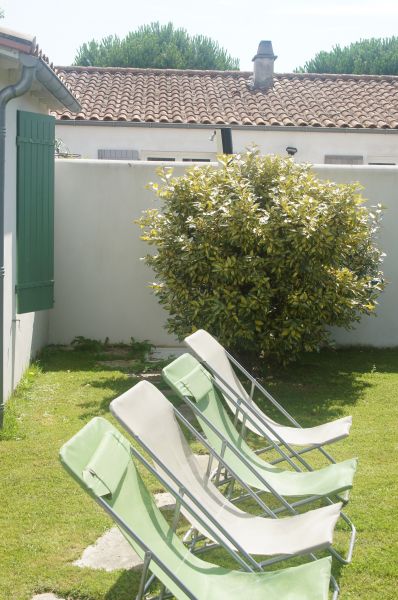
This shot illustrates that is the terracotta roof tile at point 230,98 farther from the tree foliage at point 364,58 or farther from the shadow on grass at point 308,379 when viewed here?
the tree foliage at point 364,58

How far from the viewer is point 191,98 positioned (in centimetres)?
2061

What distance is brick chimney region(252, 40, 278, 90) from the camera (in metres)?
21.7

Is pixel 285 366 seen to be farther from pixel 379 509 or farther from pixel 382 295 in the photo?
pixel 379 509

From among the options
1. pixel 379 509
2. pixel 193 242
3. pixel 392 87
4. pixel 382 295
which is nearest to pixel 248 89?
pixel 392 87

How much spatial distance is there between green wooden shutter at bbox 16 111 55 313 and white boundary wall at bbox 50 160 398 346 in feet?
3.81

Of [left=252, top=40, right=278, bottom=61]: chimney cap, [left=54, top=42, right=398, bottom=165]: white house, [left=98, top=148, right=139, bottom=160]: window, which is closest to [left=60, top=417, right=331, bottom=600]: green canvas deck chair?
[left=54, top=42, right=398, bottom=165]: white house

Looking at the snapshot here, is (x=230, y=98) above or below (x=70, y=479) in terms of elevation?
above

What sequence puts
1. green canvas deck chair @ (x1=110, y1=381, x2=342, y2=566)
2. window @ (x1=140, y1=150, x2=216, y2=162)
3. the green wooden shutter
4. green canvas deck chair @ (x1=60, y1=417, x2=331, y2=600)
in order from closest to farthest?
green canvas deck chair @ (x1=60, y1=417, x2=331, y2=600)
green canvas deck chair @ (x1=110, y1=381, x2=342, y2=566)
the green wooden shutter
window @ (x1=140, y1=150, x2=216, y2=162)

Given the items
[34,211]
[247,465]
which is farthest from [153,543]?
[34,211]

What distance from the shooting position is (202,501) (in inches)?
172

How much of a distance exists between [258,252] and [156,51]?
32691mm

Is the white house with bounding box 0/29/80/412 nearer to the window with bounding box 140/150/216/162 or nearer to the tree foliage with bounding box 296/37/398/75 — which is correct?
the window with bounding box 140/150/216/162

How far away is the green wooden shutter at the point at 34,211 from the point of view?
812 centimetres

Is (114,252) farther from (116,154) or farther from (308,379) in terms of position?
(116,154)
